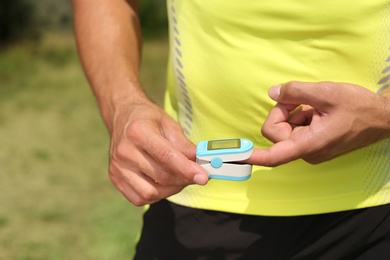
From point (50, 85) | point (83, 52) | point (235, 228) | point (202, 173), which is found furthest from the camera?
point (50, 85)

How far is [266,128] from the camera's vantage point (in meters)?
1.08

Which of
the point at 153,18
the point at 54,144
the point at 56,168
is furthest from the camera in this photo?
the point at 153,18

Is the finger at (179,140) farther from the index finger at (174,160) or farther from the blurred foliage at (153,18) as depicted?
the blurred foliage at (153,18)

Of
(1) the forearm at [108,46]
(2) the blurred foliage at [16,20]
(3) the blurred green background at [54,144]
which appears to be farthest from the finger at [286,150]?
(2) the blurred foliage at [16,20]

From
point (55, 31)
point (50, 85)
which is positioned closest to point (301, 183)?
point (50, 85)

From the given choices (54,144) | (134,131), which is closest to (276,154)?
(134,131)

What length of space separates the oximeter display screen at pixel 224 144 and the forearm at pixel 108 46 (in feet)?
0.91

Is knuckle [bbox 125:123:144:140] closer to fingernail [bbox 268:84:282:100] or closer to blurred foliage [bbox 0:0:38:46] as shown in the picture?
fingernail [bbox 268:84:282:100]

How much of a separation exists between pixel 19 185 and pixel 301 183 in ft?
9.19

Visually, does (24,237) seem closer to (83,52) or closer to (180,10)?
(83,52)

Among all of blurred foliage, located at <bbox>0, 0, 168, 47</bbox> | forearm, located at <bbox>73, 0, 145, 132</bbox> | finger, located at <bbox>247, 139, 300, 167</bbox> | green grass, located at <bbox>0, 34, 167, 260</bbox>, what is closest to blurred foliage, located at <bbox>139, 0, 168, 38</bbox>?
blurred foliage, located at <bbox>0, 0, 168, 47</bbox>

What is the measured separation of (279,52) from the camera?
3.78 feet

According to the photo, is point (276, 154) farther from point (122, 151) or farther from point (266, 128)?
point (122, 151)

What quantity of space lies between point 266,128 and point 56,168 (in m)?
3.02
